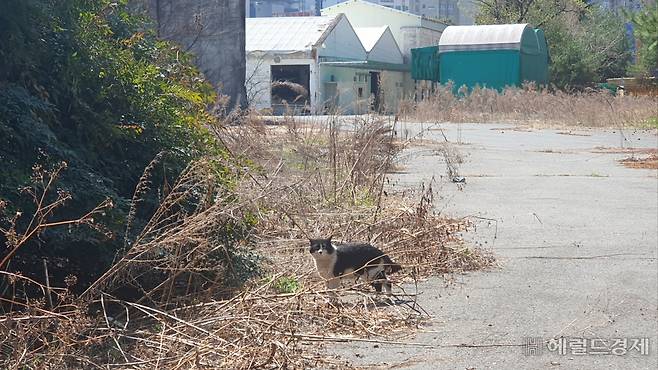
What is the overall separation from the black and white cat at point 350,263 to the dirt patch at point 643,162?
13204 mm

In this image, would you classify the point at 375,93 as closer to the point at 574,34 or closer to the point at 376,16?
the point at 574,34

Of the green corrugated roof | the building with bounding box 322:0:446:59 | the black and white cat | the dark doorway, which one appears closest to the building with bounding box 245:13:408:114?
the dark doorway

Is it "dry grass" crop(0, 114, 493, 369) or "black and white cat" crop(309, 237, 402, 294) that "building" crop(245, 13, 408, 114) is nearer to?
"dry grass" crop(0, 114, 493, 369)

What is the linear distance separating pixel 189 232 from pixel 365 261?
188cm

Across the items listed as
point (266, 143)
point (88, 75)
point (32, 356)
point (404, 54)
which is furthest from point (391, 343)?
point (404, 54)

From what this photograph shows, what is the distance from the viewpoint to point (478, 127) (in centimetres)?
3606

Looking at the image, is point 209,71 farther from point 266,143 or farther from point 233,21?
point 266,143

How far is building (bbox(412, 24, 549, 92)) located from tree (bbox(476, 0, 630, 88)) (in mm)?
7775

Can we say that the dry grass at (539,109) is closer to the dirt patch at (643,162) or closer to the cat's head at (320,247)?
the dirt patch at (643,162)

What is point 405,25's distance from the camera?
7406 cm

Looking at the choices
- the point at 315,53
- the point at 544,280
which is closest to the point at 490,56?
the point at 315,53

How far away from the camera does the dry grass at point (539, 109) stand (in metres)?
36.1

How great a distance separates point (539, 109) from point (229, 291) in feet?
117

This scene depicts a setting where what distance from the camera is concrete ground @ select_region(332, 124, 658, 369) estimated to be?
233 inches
